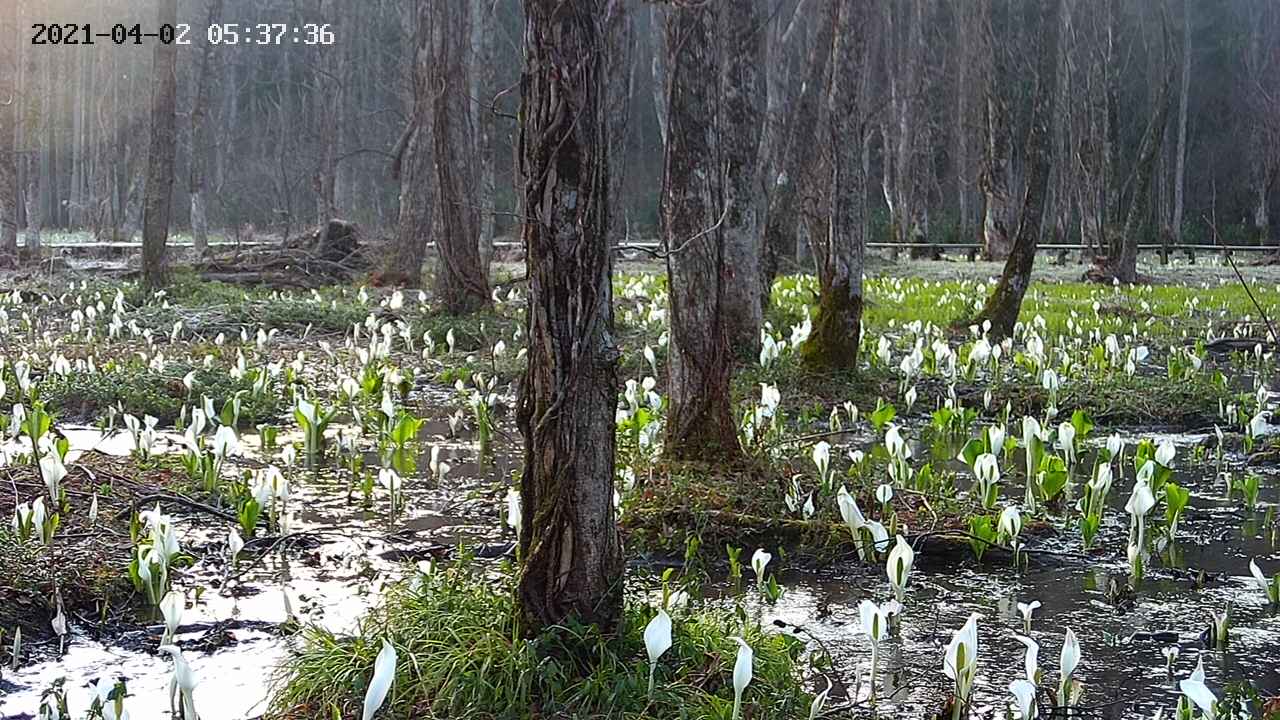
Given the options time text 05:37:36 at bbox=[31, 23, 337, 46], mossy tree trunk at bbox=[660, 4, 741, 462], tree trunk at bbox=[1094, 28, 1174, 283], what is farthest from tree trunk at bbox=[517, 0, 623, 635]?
tree trunk at bbox=[1094, 28, 1174, 283]

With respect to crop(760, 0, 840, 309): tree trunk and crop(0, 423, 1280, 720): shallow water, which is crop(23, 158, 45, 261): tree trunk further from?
crop(0, 423, 1280, 720): shallow water

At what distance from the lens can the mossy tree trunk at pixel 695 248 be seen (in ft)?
20.1

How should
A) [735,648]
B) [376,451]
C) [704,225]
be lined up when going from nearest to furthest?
[735,648]
[704,225]
[376,451]

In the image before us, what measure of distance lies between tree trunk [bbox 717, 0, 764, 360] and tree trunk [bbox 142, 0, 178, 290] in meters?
8.49

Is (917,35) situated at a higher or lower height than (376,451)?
higher

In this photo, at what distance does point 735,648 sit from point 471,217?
1015 centimetres

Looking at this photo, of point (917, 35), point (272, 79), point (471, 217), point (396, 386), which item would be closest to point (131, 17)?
point (272, 79)

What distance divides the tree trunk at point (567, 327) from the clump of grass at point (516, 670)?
0.41ft

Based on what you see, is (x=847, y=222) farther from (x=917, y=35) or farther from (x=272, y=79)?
(x=272, y=79)

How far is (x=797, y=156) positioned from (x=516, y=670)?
11.7 metres

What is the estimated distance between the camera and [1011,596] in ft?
16.6

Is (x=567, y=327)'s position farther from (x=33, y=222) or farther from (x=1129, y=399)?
(x=33, y=222)

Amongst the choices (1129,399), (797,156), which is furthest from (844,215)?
(797,156)

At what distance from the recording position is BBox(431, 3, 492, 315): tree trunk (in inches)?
526
